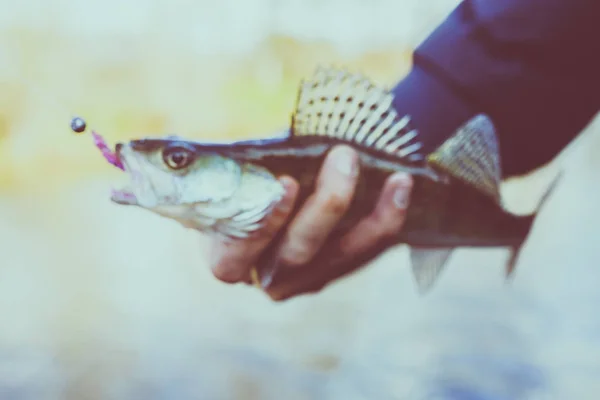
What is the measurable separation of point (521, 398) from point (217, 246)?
71cm

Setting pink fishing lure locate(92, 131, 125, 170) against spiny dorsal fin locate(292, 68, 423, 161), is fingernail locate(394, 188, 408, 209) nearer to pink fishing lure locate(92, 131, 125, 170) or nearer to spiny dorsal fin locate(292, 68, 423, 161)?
spiny dorsal fin locate(292, 68, 423, 161)

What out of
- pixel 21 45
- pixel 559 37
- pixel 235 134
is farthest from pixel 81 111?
pixel 559 37

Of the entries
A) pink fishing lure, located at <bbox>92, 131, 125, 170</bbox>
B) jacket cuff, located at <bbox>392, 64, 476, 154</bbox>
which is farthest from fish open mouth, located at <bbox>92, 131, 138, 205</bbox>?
jacket cuff, located at <bbox>392, 64, 476, 154</bbox>

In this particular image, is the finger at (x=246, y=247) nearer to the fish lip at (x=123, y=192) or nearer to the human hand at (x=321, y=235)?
the human hand at (x=321, y=235)

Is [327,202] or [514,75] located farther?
[514,75]

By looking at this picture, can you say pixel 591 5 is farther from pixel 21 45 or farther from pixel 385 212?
pixel 21 45

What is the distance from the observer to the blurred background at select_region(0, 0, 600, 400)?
138cm

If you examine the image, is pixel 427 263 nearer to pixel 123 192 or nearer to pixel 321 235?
pixel 321 235

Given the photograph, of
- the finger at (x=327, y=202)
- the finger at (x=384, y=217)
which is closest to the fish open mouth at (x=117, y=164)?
the finger at (x=327, y=202)

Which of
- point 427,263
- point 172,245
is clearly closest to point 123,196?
point 172,245

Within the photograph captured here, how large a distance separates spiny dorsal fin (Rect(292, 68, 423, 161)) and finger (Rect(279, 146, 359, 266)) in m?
0.04

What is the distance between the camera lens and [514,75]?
1461 millimetres

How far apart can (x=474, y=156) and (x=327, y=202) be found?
1.03 ft

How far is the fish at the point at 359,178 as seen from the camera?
126 centimetres
